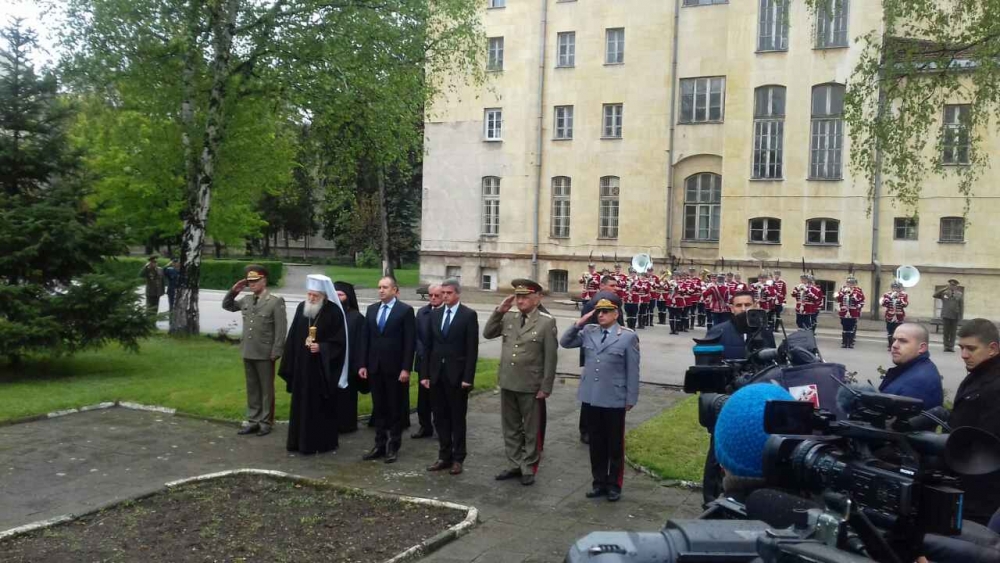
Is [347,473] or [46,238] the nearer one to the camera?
[347,473]

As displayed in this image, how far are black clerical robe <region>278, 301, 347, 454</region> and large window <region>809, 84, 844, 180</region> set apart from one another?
26.3 metres

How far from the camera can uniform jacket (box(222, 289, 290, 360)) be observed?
34.9 feet

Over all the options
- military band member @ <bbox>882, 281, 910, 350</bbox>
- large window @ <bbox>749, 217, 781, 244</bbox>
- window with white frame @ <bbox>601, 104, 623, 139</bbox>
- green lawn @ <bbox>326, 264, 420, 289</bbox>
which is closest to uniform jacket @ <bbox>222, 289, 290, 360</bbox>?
military band member @ <bbox>882, 281, 910, 350</bbox>

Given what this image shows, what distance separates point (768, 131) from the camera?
1293 inches

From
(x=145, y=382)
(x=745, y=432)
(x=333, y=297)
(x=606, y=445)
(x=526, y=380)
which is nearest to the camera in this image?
(x=745, y=432)

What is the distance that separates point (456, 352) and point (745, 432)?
620cm

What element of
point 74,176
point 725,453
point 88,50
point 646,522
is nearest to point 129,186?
point 88,50

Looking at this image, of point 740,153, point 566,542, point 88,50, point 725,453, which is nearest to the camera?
point 725,453

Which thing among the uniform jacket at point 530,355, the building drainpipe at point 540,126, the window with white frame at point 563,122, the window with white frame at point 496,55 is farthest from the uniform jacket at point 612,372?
the window with white frame at point 496,55

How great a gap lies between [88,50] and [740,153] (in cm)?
2351

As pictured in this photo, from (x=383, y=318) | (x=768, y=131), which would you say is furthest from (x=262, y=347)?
(x=768, y=131)

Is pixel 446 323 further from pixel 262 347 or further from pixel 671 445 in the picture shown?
pixel 671 445

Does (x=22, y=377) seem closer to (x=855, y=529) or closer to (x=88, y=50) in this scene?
(x=88, y=50)

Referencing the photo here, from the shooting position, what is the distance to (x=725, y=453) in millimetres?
3178
